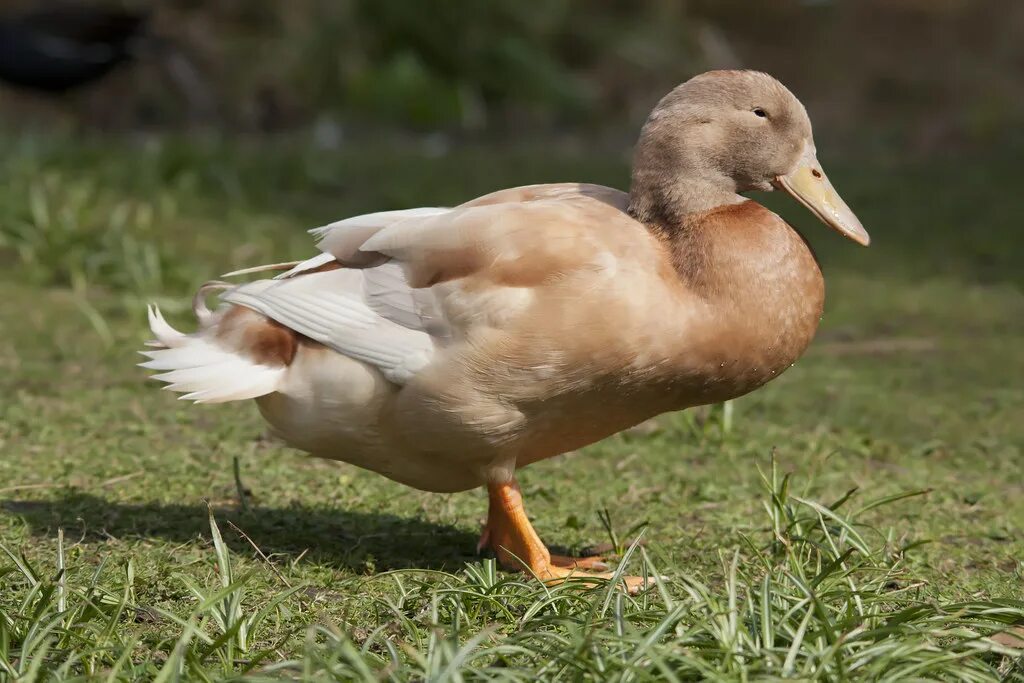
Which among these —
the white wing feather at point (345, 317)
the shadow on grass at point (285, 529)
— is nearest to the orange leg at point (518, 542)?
the shadow on grass at point (285, 529)

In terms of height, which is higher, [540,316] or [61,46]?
[540,316]

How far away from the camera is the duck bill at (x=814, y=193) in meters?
3.15

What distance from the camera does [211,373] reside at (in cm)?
317

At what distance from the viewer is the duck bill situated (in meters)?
3.15

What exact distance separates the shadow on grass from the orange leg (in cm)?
14

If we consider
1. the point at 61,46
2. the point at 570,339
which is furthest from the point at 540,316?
the point at 61,46

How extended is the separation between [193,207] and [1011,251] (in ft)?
13.5

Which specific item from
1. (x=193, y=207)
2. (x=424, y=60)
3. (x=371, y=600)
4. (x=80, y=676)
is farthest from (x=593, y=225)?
(x=424, y=60)

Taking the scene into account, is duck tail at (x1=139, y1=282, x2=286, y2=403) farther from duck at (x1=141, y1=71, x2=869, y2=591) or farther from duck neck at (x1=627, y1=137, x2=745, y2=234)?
duck neck at (x1=627, y1=137, x2=745, y2=234)

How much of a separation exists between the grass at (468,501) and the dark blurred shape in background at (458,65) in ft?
6.05

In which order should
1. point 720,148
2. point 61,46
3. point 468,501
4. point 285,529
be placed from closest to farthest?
point 720,148 → point 285,529 → point 468,501 → point 61,46

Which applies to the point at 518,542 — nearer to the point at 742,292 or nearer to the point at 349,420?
the point at 349,420

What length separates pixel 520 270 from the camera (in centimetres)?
296

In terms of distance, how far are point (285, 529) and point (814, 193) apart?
1.54 meters
